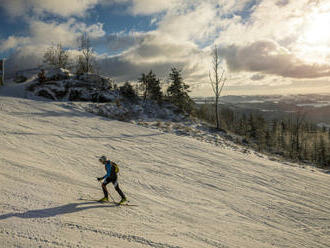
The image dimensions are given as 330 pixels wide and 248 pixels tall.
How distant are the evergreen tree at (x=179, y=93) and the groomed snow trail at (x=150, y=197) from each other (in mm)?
20554

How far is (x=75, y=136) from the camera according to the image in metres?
13.7

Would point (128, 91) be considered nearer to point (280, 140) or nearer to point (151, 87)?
point (151, 87)

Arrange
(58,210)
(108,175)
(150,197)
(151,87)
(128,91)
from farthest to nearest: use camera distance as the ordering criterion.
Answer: (151,87)
(128,91)
(150,197)
(108,175)
(58,210)

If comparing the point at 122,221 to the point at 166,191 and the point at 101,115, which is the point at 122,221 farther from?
the point at 101,115

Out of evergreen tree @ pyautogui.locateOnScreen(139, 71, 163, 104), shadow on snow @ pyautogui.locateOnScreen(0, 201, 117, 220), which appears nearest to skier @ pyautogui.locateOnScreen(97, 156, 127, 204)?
shadow on snow @ pyautogui.locateOnScreen(0, 201, 117, 220)

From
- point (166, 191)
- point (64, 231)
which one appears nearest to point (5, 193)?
point (64, 231)

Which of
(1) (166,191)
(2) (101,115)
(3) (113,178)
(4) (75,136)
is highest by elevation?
(2) (101,115)

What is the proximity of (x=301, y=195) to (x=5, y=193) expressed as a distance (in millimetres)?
12889

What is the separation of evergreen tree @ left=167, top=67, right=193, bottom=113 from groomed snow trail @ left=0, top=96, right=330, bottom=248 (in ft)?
67.4

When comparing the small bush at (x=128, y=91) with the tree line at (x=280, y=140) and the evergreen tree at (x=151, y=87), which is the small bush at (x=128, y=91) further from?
the tree line at (x=280, y=140)

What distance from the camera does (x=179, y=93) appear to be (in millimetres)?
34656

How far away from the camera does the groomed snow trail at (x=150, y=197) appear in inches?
208

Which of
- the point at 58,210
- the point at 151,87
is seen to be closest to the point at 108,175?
the point at 58,210

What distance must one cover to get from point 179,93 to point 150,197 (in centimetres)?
2880
